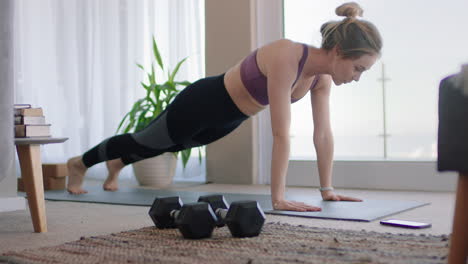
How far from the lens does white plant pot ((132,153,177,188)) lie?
329 centimetres

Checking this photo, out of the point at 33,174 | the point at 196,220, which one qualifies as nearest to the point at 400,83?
the point at 196,220

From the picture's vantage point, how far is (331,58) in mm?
1999

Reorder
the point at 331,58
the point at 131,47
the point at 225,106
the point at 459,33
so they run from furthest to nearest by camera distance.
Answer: the point at 131,47, the point at 459,33, the point at 225,106, the point at 331,58

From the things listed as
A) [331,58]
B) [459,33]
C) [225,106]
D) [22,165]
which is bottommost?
[22,165]

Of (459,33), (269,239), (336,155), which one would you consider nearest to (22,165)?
(269,239)

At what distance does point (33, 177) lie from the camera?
1653 mm

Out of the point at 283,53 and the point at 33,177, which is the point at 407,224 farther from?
the point at 33,177

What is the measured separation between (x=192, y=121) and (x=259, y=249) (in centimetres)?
99

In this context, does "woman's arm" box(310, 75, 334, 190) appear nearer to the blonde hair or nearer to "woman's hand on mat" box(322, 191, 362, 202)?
"woman's hand on mat" box(322, 191, 362, 202)

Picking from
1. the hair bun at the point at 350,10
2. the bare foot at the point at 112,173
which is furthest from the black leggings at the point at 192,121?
the hair bun at the point at 350,10

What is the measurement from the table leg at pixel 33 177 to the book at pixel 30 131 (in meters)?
0.05

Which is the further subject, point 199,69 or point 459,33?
point 199,69

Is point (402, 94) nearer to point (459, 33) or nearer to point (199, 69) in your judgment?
point (459, 33)

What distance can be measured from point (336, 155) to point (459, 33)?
2.89 ft
